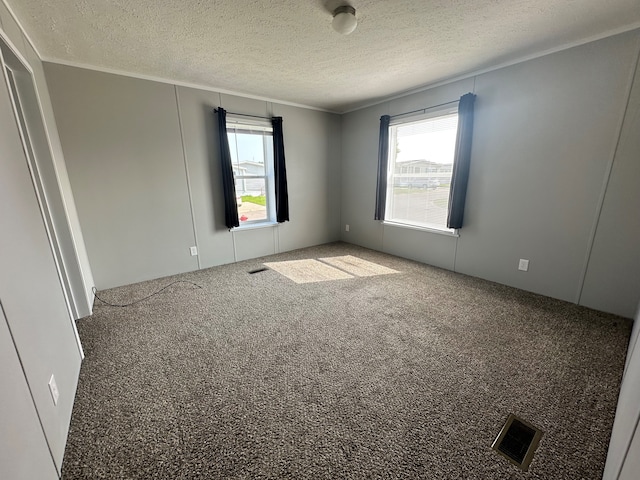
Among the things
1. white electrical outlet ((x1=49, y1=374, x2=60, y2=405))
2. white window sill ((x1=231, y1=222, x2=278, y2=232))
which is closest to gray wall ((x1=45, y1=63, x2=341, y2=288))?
white window sill ((x1=231, y1=222, x2=278, y2=232))

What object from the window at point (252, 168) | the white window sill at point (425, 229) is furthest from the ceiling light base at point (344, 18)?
the white window sill at point (425, 229)

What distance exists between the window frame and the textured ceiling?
418 mm

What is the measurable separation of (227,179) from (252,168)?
54 centimetres

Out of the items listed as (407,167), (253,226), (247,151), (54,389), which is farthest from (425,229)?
(54,389)

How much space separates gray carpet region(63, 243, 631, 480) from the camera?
4.01 ft

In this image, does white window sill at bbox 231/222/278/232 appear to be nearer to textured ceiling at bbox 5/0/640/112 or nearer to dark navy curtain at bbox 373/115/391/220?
dark navy curtain at bbox 373/115/391/220

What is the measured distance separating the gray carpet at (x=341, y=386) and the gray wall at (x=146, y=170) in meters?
0.74

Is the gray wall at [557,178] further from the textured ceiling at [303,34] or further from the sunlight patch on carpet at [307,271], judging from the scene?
the sunlight patch on carpet at [307,271]

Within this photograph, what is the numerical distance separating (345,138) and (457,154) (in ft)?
6.73

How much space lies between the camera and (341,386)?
165 cm

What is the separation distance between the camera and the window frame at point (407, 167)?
10.6 ft

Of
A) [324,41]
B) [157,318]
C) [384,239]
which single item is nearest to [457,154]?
[384,239]

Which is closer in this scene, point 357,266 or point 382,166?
point 357,266

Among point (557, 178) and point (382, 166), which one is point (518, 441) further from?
point (382, 166)
